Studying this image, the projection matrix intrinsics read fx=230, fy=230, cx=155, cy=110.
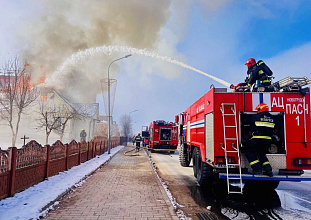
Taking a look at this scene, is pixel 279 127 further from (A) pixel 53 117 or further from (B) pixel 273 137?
(A) pixel 53 117

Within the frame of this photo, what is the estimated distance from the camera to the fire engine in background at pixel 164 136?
70.3 feet

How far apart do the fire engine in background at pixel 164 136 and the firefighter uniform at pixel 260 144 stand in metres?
16.2

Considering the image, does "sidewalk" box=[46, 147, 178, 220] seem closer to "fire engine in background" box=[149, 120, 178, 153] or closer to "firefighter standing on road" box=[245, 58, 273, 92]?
"firefighter standing on road" box=[245, 58, 273, 92]

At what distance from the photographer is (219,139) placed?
17.6ft

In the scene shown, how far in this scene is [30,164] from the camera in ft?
19.5

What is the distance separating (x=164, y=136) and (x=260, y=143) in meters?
16.7

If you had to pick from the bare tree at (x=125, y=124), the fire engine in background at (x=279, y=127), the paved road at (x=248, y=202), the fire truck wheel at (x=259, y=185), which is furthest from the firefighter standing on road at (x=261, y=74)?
the bare tree at (x=125, y=124)

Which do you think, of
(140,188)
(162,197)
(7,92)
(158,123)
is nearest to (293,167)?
(162,197)

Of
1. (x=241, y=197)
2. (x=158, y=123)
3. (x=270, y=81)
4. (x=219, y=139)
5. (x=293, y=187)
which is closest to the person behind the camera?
(x=219, y=139)

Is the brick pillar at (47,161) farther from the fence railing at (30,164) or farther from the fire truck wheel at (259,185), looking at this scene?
the fire truck wheel at (259,185)

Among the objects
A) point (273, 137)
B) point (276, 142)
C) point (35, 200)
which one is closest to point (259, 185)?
point (276, 142)

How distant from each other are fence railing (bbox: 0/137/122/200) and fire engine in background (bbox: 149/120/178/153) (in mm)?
12300

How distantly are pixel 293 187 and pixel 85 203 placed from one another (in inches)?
248

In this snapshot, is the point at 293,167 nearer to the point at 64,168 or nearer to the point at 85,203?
the point at 85,203
